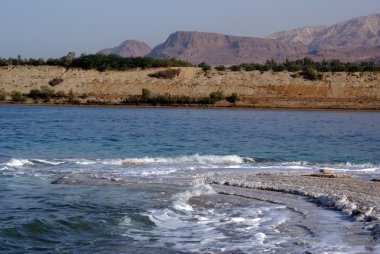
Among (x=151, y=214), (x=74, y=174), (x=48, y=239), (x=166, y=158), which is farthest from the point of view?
(x=166, y=158)

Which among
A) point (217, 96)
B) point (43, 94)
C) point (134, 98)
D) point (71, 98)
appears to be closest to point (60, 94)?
point (43, 94)

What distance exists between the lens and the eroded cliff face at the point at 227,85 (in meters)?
66.2

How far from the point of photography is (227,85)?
7250 cm

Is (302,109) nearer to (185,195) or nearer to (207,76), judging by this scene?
(207,76)

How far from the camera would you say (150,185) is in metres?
18.0

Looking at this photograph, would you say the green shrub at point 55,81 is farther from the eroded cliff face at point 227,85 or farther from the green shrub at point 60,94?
the green shrub at point 60,94

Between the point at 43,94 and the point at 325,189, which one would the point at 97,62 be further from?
the point at 325,189

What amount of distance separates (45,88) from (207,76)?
19583mm

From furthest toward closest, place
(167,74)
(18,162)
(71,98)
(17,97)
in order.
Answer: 1. (167,74)
2. (17,97)
3. (71,98)
4. (18,162)

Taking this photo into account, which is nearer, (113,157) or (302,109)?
(113,157)

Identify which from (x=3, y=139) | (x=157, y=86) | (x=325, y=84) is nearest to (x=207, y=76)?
(x=157, y=86)

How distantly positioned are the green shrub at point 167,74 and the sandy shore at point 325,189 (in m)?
58.2

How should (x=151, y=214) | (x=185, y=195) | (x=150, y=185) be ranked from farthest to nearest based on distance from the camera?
(x=150, y=185) < (x=185, y=195) < (x=151, y=214)

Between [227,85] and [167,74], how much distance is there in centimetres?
933
